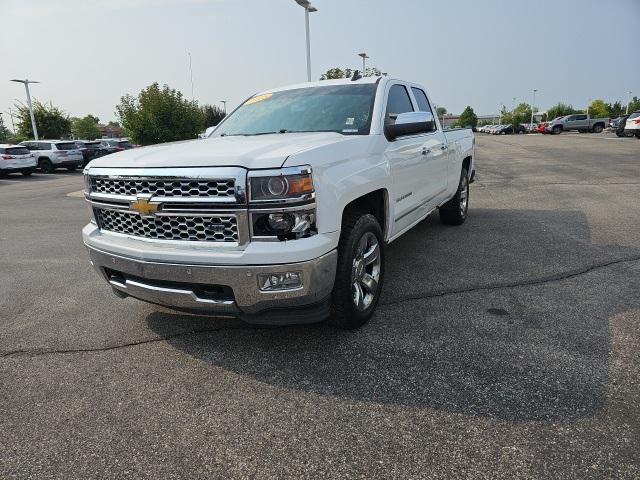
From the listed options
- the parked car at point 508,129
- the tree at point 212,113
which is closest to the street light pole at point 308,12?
the tree at point 212,113

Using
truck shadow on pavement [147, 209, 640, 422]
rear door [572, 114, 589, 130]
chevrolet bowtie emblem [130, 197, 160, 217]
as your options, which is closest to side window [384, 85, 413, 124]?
truck shadow on pavement [147, 209, 640, 422]

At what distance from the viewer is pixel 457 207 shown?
21.7ft

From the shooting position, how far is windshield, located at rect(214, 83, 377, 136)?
3896 millimetres

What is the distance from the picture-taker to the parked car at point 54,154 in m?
22.9

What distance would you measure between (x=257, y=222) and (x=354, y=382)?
1.12 metres

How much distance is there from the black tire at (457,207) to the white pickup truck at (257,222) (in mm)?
2894

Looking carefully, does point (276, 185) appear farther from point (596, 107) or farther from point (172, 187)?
point (596, 107)

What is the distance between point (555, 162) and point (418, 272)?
1358 centimetres

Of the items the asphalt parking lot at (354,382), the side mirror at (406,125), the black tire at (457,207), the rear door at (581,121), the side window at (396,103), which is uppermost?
the side window at (396,103)

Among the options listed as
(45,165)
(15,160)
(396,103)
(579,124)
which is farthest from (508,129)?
(396,103)

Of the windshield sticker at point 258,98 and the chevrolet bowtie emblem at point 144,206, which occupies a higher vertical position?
the windshield sticker at point 258,98

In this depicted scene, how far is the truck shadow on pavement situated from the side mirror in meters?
1.40

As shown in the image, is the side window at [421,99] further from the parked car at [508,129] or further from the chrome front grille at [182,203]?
the parked car at [508,129]

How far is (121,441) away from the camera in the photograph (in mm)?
2379
